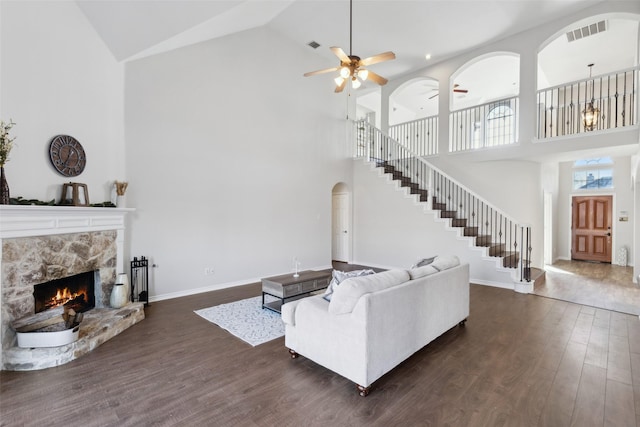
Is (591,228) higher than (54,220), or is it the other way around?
(54,220)

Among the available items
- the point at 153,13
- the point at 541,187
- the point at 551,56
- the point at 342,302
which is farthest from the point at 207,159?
the point at 551,56

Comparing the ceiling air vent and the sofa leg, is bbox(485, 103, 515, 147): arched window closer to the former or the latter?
the ceiling air vent

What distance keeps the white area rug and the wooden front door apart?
33.5ft

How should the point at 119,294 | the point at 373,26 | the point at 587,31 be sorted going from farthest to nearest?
A: 1. the point at 373,26
2. the point at 587,31
3. the point at 119,294

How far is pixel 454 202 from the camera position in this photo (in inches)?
305

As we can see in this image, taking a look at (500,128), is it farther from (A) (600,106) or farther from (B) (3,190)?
(B) (3,190)

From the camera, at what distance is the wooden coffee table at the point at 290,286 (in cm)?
431

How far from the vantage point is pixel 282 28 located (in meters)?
6.74

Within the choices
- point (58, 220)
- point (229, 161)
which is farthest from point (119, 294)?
point (229, 161)

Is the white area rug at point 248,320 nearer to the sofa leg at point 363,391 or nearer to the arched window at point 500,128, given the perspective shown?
the sofa leg at point 363,391

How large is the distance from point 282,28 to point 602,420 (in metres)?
7.79

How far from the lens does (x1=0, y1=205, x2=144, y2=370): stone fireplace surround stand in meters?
2.95

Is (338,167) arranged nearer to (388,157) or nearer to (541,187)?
(388,157)

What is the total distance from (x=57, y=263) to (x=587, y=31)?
1019 cm
